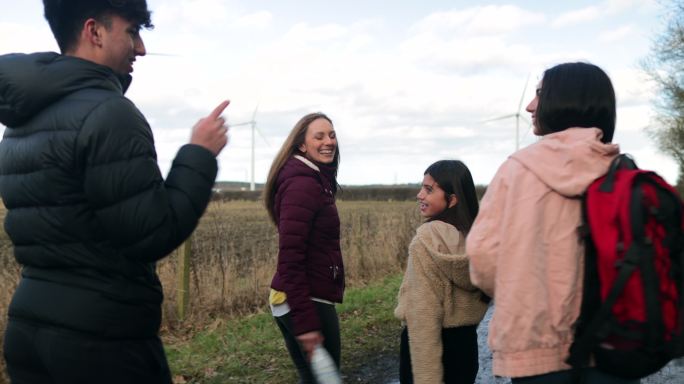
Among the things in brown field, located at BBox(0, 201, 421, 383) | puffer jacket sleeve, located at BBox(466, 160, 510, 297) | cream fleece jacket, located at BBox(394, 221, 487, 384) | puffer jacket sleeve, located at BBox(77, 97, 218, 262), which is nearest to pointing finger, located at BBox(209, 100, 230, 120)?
puffer jacket sleeve, located at BBox(77, 97, 218, 262)

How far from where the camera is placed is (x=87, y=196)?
191 centimetres

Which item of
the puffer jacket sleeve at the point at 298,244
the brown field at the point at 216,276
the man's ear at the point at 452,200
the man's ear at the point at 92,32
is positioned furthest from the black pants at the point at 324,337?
the brown field at the point at 216,276

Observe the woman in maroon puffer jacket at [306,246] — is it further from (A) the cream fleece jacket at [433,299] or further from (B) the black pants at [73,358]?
(B) the black pants at [73,358]

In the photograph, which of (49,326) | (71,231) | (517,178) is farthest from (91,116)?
(517,178)

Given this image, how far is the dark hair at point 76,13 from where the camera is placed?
204 cm

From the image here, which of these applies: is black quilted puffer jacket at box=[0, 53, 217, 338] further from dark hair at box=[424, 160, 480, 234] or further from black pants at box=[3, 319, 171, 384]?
dark hair at box=[424, 160, 480, 234]

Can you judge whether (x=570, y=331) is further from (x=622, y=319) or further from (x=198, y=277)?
(x=198, y=277)

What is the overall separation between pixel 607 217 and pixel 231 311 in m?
6.87

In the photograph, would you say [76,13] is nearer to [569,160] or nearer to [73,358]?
[73,358]

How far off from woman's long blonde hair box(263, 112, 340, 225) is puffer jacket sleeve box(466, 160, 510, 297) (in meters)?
1.49

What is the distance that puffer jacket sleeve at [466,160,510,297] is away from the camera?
207 cm

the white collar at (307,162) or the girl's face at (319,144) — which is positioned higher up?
the girl's face at (319,144)

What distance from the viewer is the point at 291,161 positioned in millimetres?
3354

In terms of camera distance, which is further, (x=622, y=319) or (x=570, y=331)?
(x=570, y=331)
